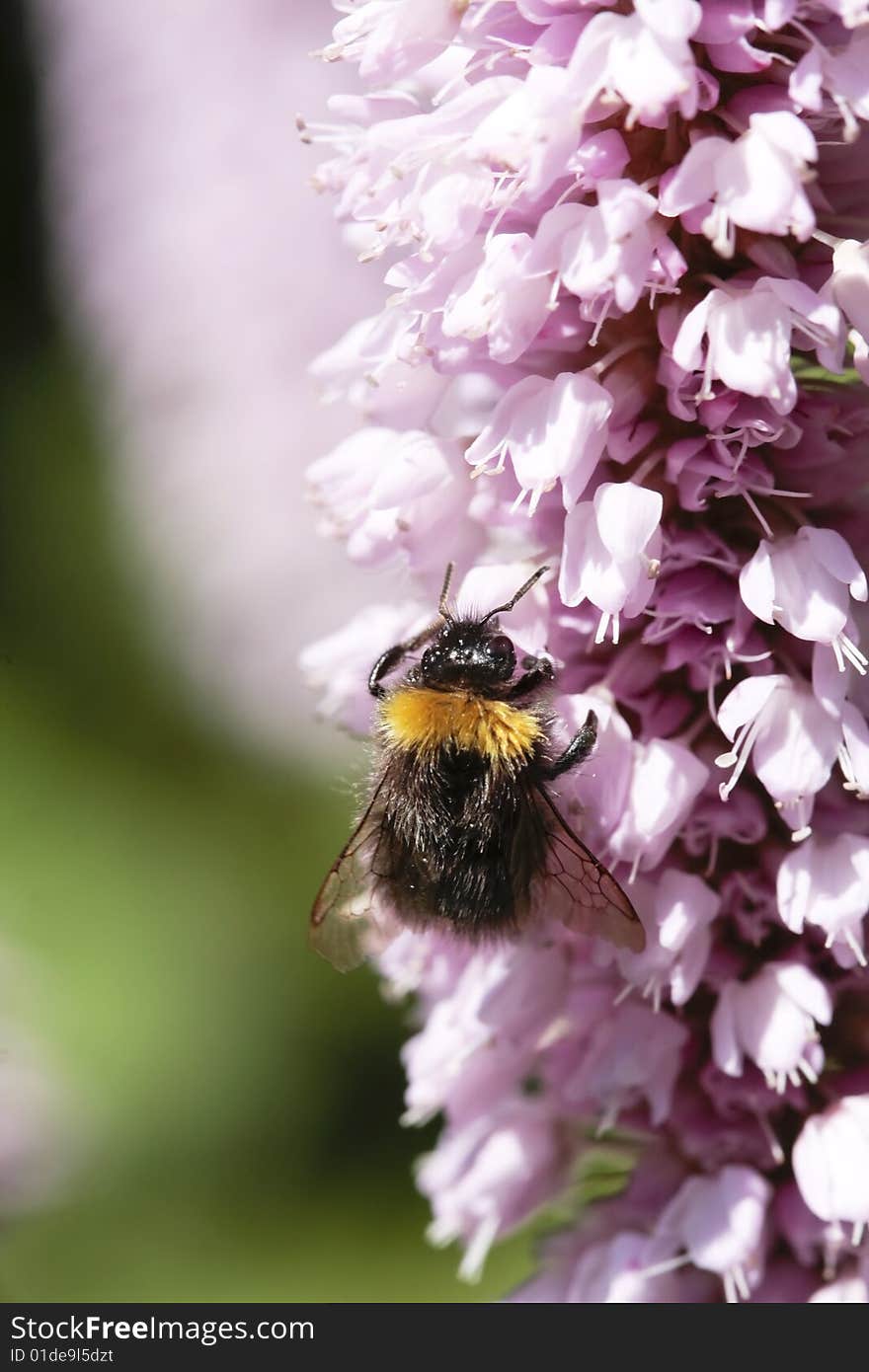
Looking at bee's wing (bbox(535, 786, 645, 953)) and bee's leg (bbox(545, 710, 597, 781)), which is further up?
bee's leg (bbox(545, 710, 597, 781))

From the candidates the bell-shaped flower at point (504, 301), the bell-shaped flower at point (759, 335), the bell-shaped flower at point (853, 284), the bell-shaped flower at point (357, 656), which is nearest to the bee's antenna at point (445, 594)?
the bell-shaped flower at point (357, 656)

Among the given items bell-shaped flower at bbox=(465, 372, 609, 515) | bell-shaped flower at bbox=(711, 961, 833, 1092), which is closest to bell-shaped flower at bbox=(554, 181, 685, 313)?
bell-shaped flower at bbox=(465, 372, 609, 515)

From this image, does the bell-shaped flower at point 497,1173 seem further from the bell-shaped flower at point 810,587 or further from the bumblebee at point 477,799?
the bell-shaped flower at point 810,587

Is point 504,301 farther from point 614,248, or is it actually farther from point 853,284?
point 853,284

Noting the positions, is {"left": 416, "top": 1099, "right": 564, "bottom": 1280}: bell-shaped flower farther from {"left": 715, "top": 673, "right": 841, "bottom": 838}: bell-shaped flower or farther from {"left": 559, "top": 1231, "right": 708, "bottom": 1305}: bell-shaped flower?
{"left": 715, "top": 673, "right": 841, "bottom": 838}: bell-shaped flower

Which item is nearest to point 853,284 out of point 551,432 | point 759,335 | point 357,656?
point 759,335

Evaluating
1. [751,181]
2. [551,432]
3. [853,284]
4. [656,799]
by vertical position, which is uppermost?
[751,181]
